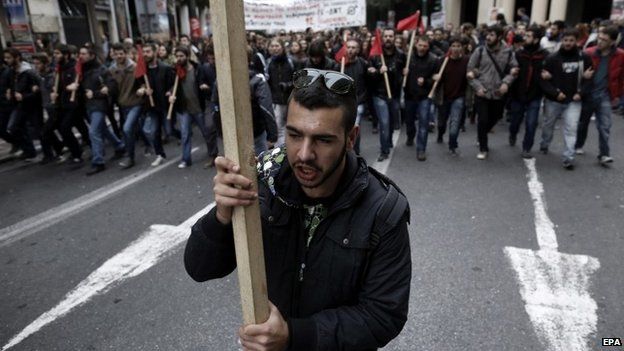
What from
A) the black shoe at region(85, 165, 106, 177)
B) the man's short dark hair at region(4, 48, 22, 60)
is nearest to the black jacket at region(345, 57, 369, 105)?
the black shoe at region(85, 165, 106, 177)

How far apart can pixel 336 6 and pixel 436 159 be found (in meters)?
4.00

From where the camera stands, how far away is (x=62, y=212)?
592 centimetres

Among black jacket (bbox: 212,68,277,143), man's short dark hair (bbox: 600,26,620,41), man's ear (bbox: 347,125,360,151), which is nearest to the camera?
man's ear (bbox: 347,125,360,151)

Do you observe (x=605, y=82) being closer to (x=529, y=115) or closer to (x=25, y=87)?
(x=529, y=115)

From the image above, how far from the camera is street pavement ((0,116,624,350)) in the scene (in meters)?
3.33

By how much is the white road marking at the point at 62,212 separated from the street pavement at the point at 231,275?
24 mm

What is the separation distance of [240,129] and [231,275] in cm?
311

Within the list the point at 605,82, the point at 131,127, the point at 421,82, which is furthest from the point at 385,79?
the point at 131,127

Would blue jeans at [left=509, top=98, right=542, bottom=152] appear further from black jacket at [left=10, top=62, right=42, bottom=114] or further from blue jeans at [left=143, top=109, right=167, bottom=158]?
black jacket at [left=10, top=62, right=42, bottom=114]

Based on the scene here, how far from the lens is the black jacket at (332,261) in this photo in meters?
1.44

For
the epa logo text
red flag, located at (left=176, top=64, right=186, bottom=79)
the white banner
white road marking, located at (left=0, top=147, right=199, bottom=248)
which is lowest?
white road marking, located at (left=0, top=147, right=199, bottom=248)

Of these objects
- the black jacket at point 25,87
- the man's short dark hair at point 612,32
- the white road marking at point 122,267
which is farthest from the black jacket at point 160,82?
the man's short dark hair at point 612,32

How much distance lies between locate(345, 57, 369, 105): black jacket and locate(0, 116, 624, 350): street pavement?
1265 millimetres

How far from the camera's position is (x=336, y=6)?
9.64 metres
